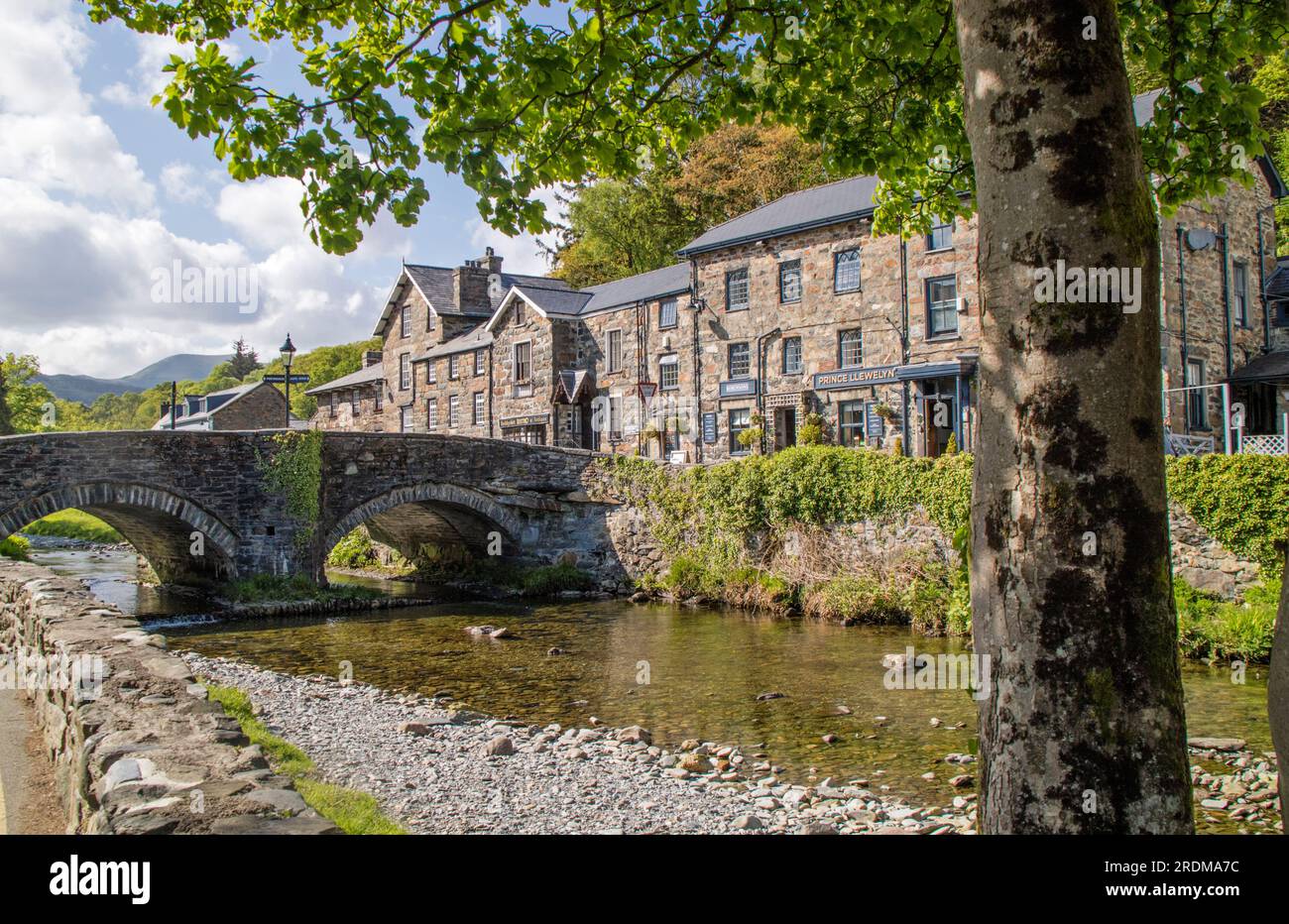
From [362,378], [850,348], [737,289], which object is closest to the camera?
[850,348]

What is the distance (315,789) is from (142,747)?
10.2ft

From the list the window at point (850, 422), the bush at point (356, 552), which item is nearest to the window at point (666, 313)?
the window at point (850, 422)

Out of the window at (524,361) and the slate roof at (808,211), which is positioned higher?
the slate roof at (808,211)

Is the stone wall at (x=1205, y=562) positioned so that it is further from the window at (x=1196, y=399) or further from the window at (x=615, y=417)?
the window at (x=615, y=417)

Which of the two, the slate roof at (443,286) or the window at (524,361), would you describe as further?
the slate roof at (443,286)

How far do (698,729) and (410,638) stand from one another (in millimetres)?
9184

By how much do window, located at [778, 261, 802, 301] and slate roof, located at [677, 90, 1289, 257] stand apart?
1.11 metres

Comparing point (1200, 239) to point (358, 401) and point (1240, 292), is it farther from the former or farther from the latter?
point (358, 401)

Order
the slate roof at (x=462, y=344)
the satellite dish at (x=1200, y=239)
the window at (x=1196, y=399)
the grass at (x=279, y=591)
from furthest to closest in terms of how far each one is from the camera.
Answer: the slate roof at (x=462, y=344) → the satellite dish at (x=1200, y=239) → the window at (x=1196, y=399) → the grass at (x=279, y=591)

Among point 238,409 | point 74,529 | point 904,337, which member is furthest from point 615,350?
point 74,529

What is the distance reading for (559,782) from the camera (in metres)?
9.03

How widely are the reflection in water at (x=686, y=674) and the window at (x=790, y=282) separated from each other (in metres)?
13.3

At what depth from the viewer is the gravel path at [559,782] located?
7879 millimetres

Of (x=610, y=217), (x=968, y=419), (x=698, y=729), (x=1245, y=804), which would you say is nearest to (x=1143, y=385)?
(x=1245, y=804)
